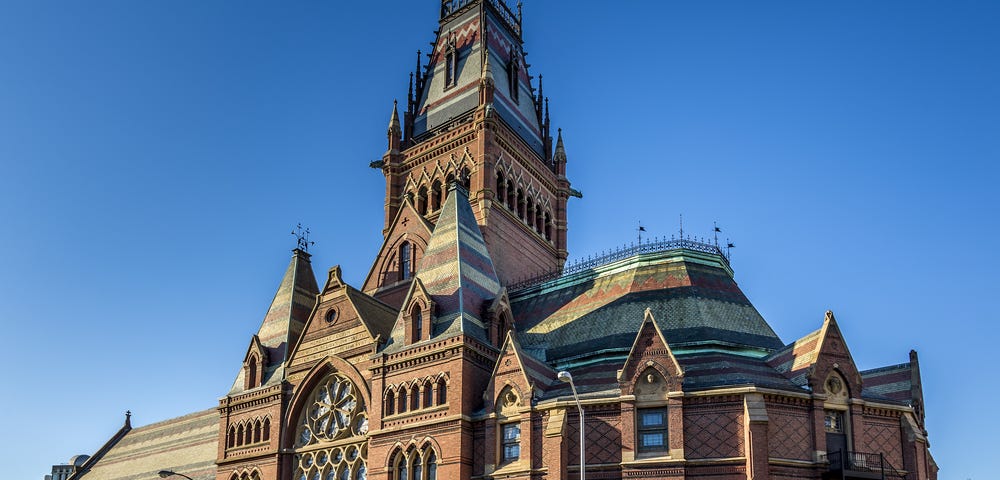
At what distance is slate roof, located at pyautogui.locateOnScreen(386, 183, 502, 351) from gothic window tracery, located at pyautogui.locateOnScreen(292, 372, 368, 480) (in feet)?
12.5

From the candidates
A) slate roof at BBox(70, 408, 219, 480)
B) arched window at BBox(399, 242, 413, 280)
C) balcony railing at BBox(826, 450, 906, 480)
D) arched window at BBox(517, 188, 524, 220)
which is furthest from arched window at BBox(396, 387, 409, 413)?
arched window at BBox(517, 188, 524, 220)

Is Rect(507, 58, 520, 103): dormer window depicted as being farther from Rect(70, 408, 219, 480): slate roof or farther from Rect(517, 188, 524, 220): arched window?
Rect(70, 408, 219, 480): slate roof

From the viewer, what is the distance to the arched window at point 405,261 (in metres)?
61.4

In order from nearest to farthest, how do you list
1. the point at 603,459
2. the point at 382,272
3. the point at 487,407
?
the point at 603,459, the point at 487,407, the point at 382,272

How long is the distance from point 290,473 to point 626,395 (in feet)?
64.8

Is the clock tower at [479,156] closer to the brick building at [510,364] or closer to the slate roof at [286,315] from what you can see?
the brick building at [510,364]

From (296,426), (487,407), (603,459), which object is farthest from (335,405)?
(603,459)

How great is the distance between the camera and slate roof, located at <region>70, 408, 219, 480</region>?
6812 centimetres

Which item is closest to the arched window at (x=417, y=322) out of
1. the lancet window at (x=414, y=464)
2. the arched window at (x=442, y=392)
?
the arched window at (x=442, y=392)

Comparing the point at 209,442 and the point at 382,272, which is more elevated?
the point at 382,272

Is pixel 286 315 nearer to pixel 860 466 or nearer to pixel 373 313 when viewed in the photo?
pixel 373 313

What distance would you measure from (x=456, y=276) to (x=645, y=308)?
9451 mm

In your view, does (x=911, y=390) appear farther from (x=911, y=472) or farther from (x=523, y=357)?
(x=523, y=357)

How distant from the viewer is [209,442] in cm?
6950
